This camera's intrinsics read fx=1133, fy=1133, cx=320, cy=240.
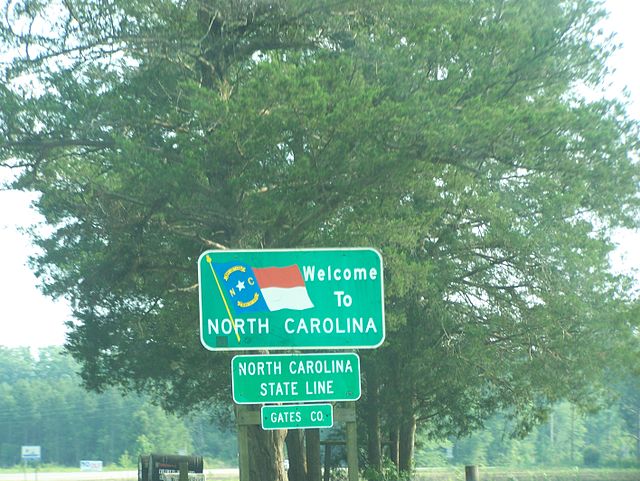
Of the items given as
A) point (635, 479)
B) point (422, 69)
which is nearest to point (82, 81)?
point (422, 69)

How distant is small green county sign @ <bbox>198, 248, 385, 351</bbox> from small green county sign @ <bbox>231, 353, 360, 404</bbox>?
19 cm

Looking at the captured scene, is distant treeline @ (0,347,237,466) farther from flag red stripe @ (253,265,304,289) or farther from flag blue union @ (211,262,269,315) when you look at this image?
flag red stripe @ (253,265,304,289)

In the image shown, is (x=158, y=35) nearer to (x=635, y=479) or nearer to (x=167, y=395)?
(x=167, y=395)

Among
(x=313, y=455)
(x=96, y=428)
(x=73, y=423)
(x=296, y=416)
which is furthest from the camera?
(x=96, y=428)

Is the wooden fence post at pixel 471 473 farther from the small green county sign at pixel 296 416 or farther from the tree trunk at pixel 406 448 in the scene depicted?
the tree trunk at pixel 406 448

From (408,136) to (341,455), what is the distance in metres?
19.2

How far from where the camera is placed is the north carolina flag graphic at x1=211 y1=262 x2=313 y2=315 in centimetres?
1271

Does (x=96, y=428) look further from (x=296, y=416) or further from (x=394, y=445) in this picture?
(x=296, y=416)

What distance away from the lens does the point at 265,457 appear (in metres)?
21.8

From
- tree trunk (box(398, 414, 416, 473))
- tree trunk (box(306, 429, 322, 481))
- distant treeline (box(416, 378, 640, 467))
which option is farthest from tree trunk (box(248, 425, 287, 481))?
distant treeline (box(416, 378, 640, 467))

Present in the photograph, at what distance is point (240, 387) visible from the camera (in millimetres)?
12703

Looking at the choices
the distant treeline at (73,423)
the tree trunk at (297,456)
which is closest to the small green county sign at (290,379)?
the tree trunk at (297,456)

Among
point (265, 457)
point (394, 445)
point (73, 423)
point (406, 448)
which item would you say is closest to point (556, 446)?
point (73, 423)

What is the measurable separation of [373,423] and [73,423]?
216 feet
